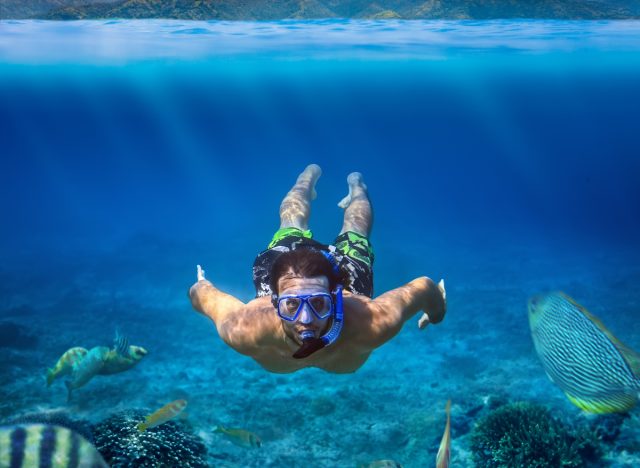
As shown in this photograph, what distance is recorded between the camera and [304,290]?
3820 millimetres

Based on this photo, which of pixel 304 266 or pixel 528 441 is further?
pixel 528 441

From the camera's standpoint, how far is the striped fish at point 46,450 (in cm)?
157

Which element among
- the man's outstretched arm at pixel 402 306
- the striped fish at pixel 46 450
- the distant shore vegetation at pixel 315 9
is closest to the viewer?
the striped fish at pixel 46 450

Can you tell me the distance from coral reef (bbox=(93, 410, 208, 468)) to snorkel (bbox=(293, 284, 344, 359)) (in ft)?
14.0

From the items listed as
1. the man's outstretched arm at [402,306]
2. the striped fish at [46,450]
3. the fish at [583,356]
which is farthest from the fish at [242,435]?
the striped fish at [46,450]

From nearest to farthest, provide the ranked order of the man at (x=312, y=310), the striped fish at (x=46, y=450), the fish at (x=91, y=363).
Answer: the striped fish at (x=46, y=450), the man at (x=312, y=310), the fish at (x=91, y=363)

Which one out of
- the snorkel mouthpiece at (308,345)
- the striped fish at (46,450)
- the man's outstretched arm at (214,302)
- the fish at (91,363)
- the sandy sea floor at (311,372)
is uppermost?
the striped fish at (46,450)

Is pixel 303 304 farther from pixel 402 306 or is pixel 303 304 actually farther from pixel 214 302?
pixel 214 302

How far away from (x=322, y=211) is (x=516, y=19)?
55.6 feet

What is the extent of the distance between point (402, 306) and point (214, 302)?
217 cm

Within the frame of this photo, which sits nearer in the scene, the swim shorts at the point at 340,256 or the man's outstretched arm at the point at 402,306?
the man's outstretched arm at the point at 402,306

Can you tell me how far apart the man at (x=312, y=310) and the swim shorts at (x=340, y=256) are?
15 mm

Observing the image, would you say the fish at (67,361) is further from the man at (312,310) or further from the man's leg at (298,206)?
the man's leg at (298,206)

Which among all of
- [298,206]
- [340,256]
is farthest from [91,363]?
[298,206]
